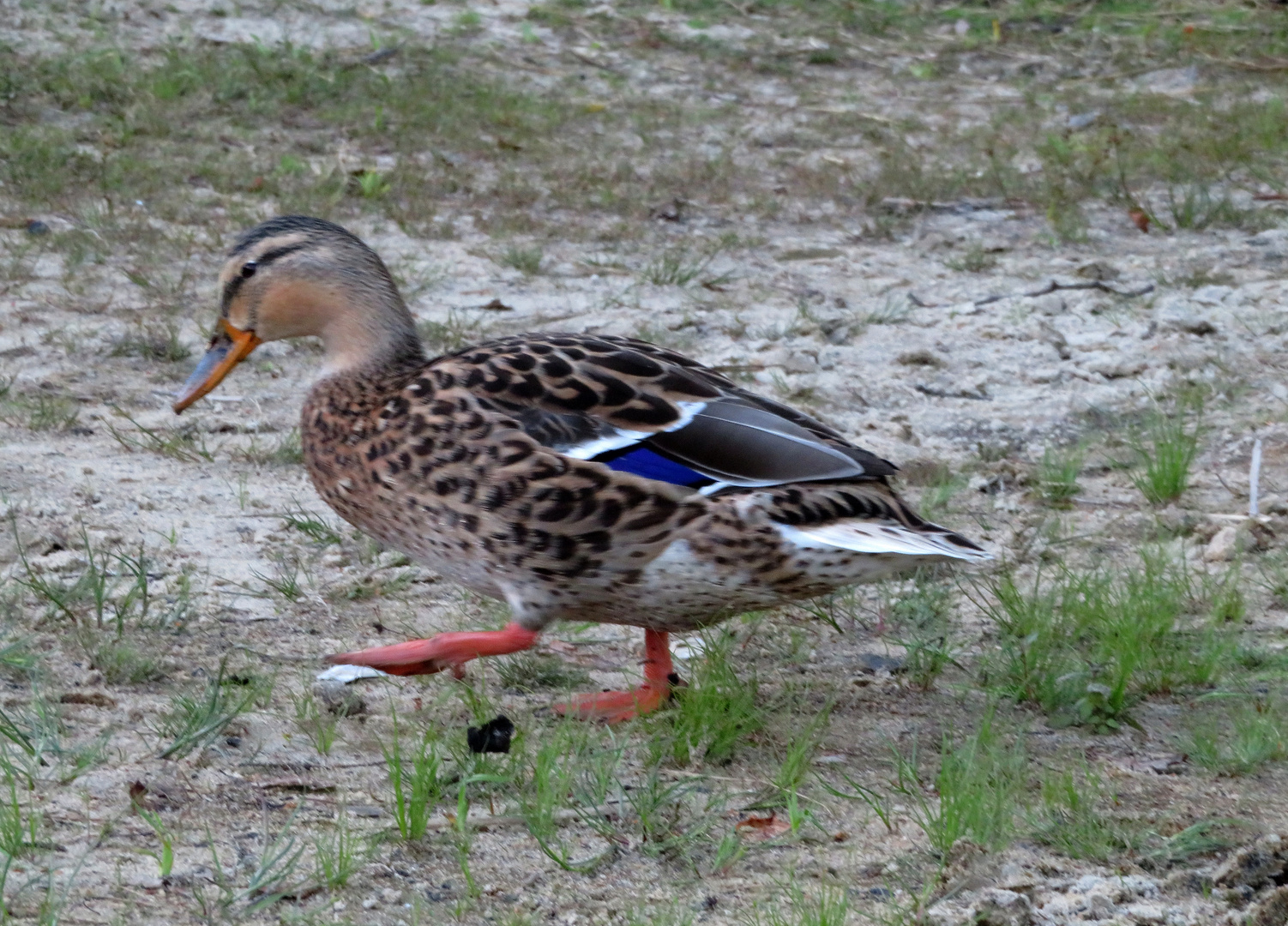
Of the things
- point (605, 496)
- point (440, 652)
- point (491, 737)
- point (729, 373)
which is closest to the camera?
point (491, 737)

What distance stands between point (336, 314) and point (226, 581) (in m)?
0.70

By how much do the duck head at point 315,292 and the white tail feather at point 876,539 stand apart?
3.88 feet

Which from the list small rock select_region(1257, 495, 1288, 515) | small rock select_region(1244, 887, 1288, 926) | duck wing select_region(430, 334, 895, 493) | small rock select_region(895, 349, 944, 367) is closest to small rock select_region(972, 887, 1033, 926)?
small rock select_region(1244, 887, 1288, 926)

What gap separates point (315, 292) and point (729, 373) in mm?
1916

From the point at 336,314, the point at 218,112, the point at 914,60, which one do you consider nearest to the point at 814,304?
the point at 336,314

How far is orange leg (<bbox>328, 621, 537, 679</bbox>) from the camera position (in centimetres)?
331

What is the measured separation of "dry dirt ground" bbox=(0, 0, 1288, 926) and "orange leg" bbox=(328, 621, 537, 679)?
9cm

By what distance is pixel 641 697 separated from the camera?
10.9 feet

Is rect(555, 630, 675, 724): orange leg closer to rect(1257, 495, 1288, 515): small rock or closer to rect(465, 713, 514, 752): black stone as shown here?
rect(465, 713, 514, 752): black stone

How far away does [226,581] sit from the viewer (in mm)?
3879

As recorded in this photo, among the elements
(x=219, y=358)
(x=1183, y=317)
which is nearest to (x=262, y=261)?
(x=219, y=358)

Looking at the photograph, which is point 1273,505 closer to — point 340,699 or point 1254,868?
point 1254,868

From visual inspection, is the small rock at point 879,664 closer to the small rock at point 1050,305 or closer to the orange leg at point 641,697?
the orange leg at point 641,697

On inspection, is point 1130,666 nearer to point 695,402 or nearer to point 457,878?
point 695,402
